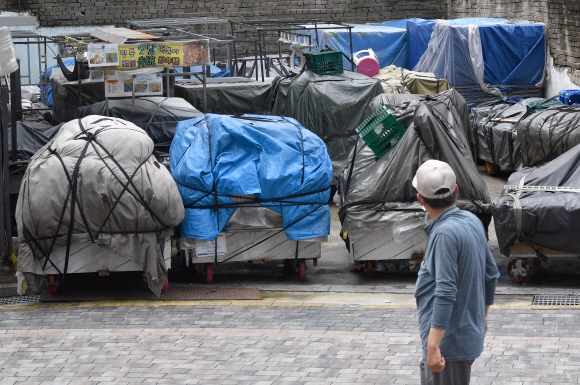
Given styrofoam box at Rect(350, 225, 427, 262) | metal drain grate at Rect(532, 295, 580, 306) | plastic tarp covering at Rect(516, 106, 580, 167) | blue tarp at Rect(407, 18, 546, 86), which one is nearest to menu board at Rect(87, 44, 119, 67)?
styrofoam box at Rect(350, 225, 427, 262)

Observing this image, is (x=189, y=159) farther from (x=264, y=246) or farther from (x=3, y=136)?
(x=3, y=136)

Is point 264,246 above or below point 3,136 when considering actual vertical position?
below

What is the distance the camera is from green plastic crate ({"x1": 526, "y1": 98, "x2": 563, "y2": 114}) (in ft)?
51.3

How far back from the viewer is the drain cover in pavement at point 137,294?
9.41 m

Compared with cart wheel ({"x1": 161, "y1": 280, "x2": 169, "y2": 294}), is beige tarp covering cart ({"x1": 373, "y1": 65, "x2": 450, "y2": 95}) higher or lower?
higher

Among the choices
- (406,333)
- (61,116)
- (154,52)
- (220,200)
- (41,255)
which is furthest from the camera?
(61,116)

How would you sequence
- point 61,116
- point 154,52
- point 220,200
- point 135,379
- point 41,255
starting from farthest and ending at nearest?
point 61,116
point 154,52
point 220,200
point 41,255
point 135,379

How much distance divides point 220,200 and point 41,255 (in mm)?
1871

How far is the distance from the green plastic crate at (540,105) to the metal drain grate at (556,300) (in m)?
6.59

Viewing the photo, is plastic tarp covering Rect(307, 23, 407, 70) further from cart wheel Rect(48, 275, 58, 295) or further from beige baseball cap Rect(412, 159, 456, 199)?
beige baseball cap Rect(412, 159, 456, 199)

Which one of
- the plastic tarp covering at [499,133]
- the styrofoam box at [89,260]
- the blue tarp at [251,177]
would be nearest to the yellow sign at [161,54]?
the blue tarp at [251,177]

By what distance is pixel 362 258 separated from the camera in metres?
10.1

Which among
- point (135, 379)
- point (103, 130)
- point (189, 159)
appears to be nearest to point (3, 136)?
point (103, 130)

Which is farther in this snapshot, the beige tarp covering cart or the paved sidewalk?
the beige tarp covering cart
